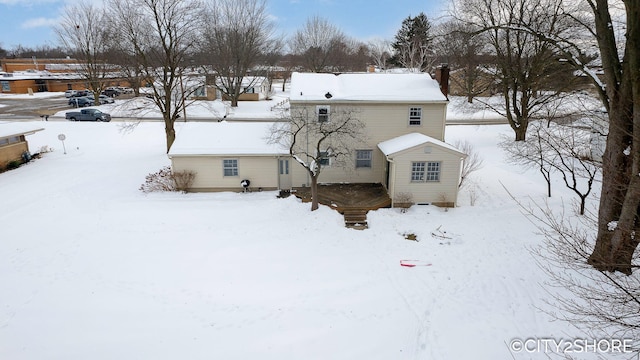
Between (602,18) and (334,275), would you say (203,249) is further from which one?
(602,18)

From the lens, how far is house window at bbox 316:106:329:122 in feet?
65.3

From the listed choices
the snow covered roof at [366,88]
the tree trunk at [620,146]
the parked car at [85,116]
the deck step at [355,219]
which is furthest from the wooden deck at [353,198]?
the parked car at [85,116]

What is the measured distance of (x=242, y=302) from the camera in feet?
37.7

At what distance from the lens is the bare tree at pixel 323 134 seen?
1975cm

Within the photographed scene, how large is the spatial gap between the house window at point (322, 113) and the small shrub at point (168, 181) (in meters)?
7.82

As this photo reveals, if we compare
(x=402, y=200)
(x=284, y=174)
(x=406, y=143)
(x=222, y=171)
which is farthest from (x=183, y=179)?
(x=406, y=143)

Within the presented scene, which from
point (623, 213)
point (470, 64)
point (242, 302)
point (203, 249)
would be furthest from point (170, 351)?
point (470, 64)

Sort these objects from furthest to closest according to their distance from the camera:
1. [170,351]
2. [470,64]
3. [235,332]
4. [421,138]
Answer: [470,64] → [421,138] → [235,332] → [170,351]

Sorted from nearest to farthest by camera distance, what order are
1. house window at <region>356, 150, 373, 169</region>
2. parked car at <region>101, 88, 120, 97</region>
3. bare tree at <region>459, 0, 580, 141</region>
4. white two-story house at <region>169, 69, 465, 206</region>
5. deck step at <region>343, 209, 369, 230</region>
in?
deck step at <region>343, 209, 369, 230</region> < white two-story house at <region>169, 69, 465, 206</region> < house window at <region>356, 150, 373, 169</region> < bare tree at <region>459, 0, 580, 141</region> < parked car at <region>101, 88, 120, 97</region>

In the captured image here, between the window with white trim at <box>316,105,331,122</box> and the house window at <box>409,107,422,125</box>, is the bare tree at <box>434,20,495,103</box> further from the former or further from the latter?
the window with white trim at <box>316,105,331,122</box>

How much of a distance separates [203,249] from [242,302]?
159 inches

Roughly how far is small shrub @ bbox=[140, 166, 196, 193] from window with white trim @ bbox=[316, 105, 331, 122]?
7.81 m

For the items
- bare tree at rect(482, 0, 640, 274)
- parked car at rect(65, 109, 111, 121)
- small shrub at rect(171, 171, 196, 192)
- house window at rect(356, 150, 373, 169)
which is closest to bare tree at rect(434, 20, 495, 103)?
house window at rect(356, 150, 373, 169)

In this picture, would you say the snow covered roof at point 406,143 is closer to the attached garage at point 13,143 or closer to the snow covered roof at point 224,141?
the snow covered roof at point 224,141
